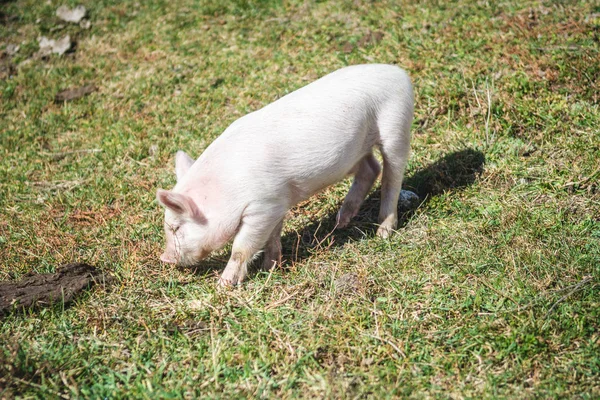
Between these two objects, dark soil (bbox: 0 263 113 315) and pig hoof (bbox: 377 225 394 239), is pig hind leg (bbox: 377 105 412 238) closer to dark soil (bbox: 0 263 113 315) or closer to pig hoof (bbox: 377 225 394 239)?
pig hoof (bbox: 377 225 394 239)

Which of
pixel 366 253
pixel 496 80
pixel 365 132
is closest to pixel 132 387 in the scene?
pixel 366 253

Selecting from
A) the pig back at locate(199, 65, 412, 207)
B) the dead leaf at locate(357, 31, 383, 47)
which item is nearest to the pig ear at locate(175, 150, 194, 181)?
the pig back at locate(199, 65, 412, 207)

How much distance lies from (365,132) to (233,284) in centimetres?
159

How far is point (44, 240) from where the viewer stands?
5.14m

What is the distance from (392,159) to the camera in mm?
4984

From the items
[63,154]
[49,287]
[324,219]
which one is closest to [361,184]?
[324,219]

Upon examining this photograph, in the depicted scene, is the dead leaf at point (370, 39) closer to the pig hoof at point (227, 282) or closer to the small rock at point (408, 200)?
the small rock at point (408, 200)

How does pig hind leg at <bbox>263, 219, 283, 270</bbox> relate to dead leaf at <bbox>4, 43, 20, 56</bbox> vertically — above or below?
below

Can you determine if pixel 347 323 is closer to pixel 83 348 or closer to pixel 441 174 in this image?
pixel 83 348

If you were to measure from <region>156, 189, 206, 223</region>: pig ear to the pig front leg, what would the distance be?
31 cm

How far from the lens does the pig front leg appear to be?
439 cm

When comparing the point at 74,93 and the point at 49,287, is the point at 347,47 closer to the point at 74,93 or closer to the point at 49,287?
the point at 74,93

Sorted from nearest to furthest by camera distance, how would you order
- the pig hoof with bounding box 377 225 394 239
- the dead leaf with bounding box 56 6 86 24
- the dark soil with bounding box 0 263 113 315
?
the dark soil with bounding box 0 263 113 315
the pig hoof with bounding box 377 225 394 239
the dead leaf with bounding box 56 6 86 24

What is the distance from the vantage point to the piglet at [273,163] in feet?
14.2
